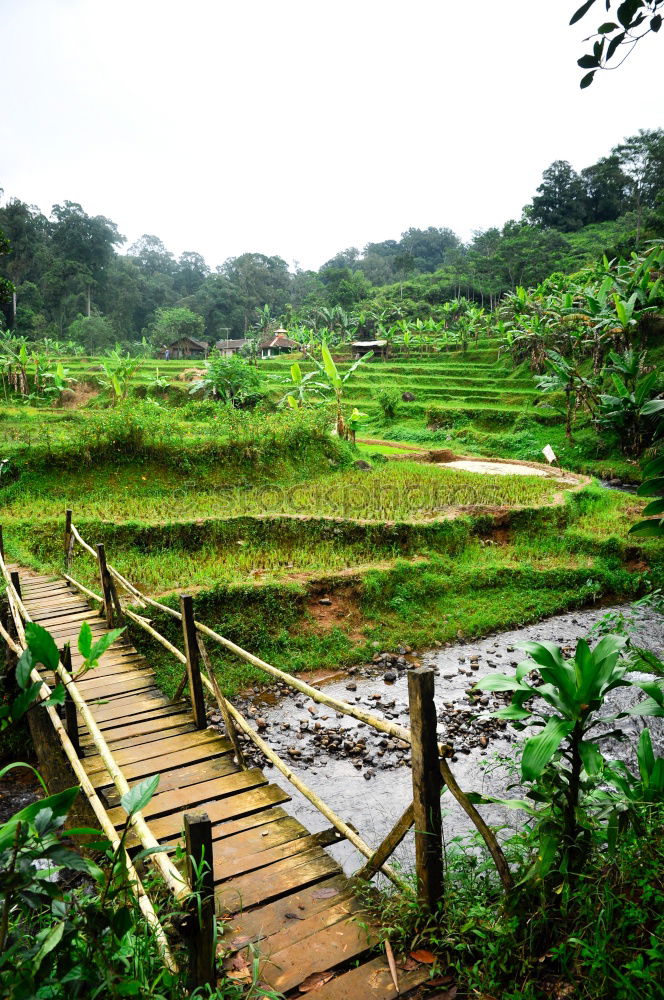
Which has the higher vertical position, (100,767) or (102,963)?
(102,963)

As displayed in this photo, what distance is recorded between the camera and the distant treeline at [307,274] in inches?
1613

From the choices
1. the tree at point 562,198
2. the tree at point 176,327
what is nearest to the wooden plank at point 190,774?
the tree at point 176,327

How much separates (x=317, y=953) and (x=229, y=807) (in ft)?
4.45

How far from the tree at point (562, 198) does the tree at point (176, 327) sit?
29.8 meters

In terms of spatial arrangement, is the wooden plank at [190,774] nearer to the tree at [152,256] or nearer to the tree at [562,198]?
the tree at [562,198]

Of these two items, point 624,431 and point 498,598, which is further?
point 624,431

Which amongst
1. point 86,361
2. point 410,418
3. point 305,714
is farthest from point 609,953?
point 86,361

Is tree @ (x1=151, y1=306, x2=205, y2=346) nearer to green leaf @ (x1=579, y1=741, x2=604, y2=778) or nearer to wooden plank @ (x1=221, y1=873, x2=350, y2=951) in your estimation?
wooden plank @ (x1=221, y1=873, x2=350, y2=951)

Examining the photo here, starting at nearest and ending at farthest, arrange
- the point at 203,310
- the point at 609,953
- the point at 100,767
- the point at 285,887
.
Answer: the point at 609,953
the point at 285,887
the point at 100,767
the point at 203,310

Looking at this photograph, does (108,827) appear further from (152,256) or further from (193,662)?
(152,256)

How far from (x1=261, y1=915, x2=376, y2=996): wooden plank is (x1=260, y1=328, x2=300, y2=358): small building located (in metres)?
44.8

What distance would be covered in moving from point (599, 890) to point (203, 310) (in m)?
62.2

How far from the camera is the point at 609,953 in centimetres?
230

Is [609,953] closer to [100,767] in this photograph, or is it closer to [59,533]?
[100,767]
